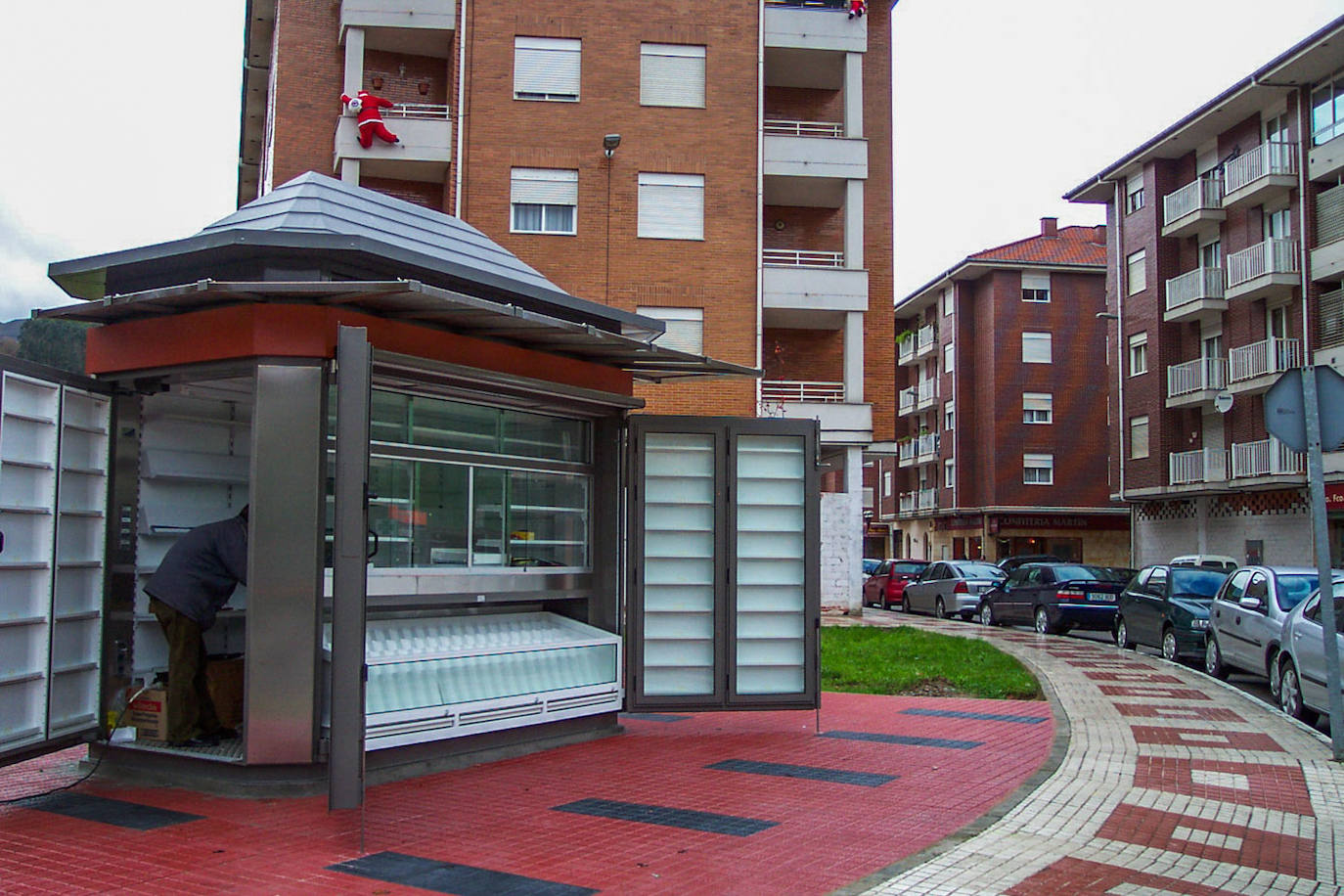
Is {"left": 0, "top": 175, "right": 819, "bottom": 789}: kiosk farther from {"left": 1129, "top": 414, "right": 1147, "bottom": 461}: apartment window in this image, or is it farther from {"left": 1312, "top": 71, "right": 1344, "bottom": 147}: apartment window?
{"left": 1129, "top": 414, "right": 1147, "bottom": 461}: apartment window

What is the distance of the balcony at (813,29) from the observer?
30875 millimetres

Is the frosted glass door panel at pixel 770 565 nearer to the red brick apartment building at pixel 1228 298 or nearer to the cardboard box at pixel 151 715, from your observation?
the cardboard box at pixel 151 715

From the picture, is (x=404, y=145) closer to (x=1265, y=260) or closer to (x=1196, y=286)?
(x=1265, y=260)

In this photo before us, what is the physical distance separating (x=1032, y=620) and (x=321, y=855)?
21272mm

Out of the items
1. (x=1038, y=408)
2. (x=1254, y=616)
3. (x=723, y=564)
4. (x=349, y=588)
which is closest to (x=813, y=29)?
(x=1254, y=616)

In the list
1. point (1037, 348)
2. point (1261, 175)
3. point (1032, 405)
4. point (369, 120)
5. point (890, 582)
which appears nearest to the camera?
point (369, 120)

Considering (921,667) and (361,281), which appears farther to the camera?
(921,667)

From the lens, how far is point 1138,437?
4359 centimetres

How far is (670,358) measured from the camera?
33.3 feet

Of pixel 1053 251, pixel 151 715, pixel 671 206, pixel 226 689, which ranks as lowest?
pixel 151 715

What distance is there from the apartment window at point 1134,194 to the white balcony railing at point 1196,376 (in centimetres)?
614

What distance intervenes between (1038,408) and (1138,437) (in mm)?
13522

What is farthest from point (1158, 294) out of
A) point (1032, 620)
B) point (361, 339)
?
point (361, 339)

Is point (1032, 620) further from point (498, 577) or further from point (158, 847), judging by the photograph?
point (158, 847)
